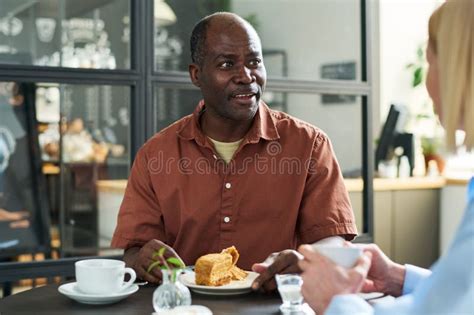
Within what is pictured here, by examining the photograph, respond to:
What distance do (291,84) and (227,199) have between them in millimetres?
1329

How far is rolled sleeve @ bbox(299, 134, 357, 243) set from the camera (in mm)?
2068

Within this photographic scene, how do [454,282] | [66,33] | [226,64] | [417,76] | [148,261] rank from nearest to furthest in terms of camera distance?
[454,282] → [148,261] → [226,64] → [66,33] → [417,76]

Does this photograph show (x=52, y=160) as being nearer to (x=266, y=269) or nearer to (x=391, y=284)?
(x=266, y=269)

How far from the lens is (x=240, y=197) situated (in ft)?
7.01

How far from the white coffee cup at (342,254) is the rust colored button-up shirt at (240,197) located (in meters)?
0.80

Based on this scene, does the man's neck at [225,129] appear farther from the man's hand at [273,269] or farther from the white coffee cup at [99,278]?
the white coffee cup at [99,278]

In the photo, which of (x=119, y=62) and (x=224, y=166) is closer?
(x=224, y=166)

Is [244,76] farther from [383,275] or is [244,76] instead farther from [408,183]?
[408,183]

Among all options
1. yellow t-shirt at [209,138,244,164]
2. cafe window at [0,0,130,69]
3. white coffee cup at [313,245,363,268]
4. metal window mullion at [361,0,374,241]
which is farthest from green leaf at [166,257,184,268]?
metal window mullion at [361,0,374,241]

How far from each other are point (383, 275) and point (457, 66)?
22.2 inches

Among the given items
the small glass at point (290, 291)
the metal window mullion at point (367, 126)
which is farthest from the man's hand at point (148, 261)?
the metal window mullion at point (367, 126)

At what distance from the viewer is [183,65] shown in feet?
10.3

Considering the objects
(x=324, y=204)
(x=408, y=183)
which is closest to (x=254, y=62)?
(x=324, y=204)

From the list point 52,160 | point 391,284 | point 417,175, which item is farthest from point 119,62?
point 417,175
